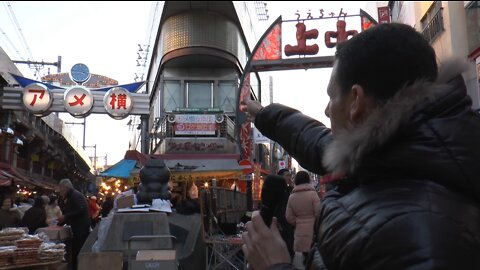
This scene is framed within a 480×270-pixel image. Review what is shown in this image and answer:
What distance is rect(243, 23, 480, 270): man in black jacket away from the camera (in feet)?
3.17

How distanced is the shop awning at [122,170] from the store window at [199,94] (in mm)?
9430

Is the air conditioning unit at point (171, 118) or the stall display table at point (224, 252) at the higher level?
the air conditioning unit at point (171, 118)

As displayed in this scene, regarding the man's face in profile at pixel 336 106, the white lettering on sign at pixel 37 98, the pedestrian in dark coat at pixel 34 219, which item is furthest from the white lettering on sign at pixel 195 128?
the man's face in profile at pixel 336 106

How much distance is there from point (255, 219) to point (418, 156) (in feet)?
1.77

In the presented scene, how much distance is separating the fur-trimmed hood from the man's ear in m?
0.07

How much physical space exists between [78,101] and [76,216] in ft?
29.1

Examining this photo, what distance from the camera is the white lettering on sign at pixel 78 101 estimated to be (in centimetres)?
1667

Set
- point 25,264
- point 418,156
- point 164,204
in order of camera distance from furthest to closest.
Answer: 1. point 164,204
2. point 25,264
3. point 418,156

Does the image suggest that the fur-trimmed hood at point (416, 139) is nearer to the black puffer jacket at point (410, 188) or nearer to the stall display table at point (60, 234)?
the black puffer jacket at point (410, 188)

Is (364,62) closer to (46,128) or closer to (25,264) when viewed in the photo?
(25,264)

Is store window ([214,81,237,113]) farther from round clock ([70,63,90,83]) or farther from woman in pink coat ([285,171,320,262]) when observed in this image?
woman in pink coat ([285,171,320,262])

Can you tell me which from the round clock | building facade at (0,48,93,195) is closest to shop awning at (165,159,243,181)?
the round clock

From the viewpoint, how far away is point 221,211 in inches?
406

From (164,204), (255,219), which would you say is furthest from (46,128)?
(255,219)
